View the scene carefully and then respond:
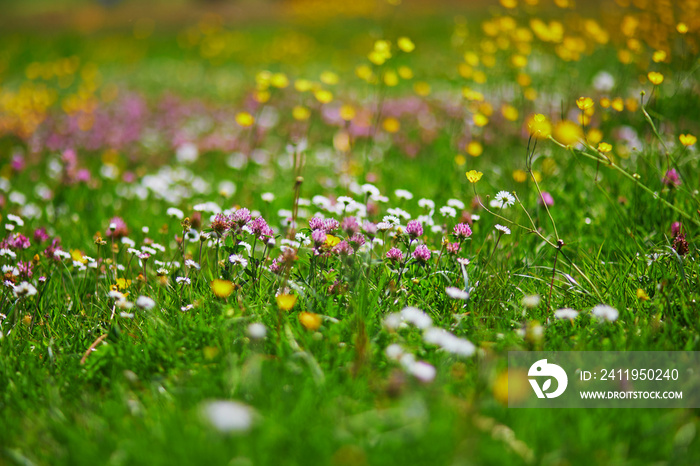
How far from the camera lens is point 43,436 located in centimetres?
162

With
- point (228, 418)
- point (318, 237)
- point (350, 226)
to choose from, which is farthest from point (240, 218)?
point (228, 418)

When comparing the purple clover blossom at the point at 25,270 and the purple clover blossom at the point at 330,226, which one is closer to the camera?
the purple clover blossom at the point at 330,226

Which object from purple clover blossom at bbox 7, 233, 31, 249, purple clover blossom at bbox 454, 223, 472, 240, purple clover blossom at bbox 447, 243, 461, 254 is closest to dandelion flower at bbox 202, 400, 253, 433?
Answer: purple clover blossom at bbox 447, 243, 461, 254

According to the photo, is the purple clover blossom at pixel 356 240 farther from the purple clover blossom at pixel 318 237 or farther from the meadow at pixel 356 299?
the purple clover blossom at pixel 318 237

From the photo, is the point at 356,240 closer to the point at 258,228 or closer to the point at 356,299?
the point at 356,299

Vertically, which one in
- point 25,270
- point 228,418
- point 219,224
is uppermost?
point 219,224

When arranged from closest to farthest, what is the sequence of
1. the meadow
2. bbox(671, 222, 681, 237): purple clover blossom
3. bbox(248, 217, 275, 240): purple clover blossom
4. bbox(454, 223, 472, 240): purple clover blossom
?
the meadow
bbox(248, 217, 275, 240): purple clover blossom
bbox(454, 223, 472, 240): purple clover blossom
bbox(671, 222, 681, 237): purple clover blossom

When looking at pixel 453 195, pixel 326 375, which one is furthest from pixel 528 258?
pixel 326 375

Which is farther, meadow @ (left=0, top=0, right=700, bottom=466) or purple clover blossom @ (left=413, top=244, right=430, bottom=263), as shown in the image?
purple clover blossom @ (left=413, top=244, right=430, bottom=263)

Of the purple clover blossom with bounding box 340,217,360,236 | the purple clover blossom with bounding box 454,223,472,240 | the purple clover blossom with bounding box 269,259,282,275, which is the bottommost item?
the purple clover blossom with bounding box 269,259,282,275

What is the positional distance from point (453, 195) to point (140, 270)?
2.31 meters

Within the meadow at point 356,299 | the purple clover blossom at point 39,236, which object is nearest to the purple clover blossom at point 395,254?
the meadow at point 356,299

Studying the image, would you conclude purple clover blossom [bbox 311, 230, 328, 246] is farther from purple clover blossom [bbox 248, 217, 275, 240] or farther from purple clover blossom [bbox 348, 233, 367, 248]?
purple clover blossom [bbox 248, 217, 275, 240]

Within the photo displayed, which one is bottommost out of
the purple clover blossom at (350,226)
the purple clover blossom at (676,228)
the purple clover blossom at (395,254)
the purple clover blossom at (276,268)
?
the purple clover blossom at (276,268)
